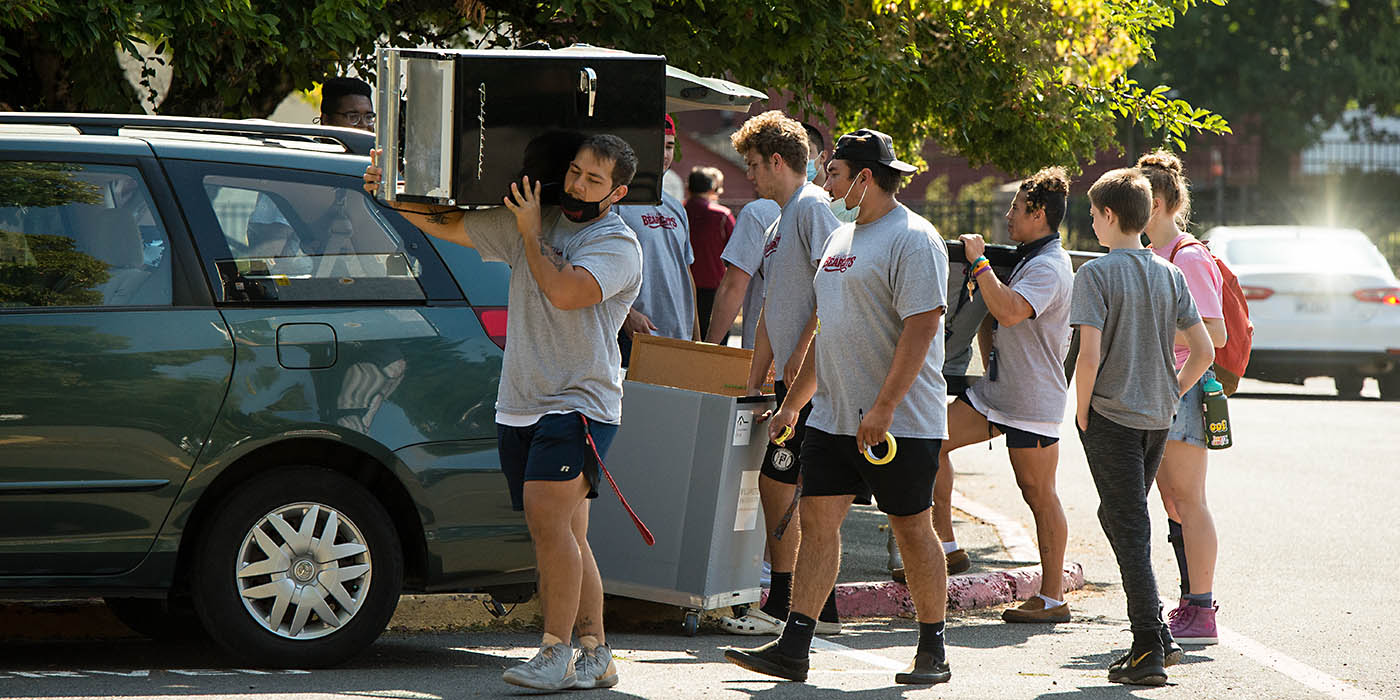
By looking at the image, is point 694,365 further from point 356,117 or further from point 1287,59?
point 1287,59

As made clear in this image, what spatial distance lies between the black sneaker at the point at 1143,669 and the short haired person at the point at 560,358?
184cm

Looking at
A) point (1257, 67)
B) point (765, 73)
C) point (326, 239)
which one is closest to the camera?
point (326, 239)

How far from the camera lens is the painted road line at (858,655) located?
621 cm

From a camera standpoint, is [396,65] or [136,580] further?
[136,580]

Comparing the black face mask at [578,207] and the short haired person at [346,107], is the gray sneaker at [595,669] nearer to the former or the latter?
the black face mask at [578,207]

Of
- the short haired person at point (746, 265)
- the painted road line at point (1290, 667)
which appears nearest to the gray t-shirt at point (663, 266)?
the short haired person at point (746, 265)

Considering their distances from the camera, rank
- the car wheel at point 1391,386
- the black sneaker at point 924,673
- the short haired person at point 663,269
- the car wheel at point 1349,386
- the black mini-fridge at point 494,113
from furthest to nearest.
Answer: the car wheel at point 1349,386, the car wheel at point 1391,386, the short haired person at point 663,269, the black sneaker at point 924,673, the black mini-fridge at point 494,113

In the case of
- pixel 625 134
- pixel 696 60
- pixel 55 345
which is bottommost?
pixel 55 345

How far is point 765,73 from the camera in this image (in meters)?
9.54

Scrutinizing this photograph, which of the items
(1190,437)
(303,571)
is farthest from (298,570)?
(1190,437)

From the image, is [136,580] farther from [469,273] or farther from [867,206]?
[867,206]

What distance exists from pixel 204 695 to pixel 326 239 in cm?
150

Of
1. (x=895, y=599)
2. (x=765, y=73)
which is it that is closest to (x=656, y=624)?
(x=895, y=599)

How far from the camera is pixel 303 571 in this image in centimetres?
557
